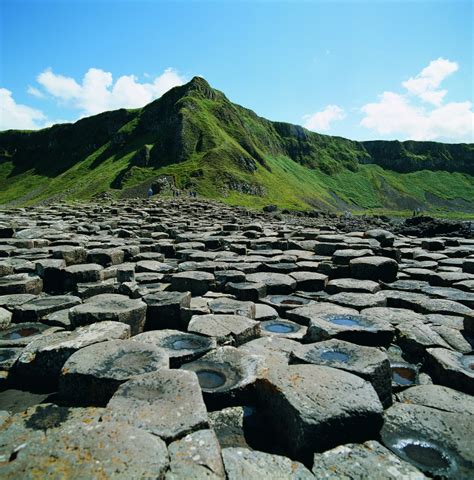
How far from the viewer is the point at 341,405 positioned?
2.59 m

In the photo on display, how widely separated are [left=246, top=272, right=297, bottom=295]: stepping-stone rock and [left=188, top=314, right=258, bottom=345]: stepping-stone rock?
6.16 ft

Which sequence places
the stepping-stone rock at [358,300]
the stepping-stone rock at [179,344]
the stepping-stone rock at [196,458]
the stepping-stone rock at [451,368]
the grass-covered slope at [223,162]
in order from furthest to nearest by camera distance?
the grass-covered slope at [223,162], the stepping-stone rock at [358,300], the stepping-stone rock at [179,344], the stepping-stone rock at [451,368], the stepping-stone rock at [196,458]

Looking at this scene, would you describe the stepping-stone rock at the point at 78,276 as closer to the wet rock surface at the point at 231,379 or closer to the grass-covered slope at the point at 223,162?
the wet rock surface at the point at 231,379

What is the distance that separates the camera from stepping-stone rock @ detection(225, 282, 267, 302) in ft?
18.9

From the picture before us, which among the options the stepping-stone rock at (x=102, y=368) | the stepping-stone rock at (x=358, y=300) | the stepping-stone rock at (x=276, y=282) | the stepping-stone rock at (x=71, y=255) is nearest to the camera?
the stepping-stone rock at (x=102, y=368)

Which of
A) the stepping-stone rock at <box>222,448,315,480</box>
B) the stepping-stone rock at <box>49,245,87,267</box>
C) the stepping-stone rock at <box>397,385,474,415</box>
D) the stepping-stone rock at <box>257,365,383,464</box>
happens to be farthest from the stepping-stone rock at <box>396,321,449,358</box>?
the stepping-stone rock at <box>49,245,87,267</box>

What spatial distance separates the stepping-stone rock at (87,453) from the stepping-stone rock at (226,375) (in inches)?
31.8

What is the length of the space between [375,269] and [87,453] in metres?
6.16

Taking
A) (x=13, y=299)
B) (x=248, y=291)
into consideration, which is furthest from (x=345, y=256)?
(x=13, y=299)

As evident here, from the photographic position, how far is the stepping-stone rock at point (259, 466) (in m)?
2.21

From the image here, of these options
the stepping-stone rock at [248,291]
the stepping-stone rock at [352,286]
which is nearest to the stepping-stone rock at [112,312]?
the stepping-stone rock at [248,291]

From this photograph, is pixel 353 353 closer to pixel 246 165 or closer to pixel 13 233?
pixel 13 233

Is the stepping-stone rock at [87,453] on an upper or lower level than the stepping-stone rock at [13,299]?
upper

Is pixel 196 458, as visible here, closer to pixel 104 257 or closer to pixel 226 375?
pixel 226 375
